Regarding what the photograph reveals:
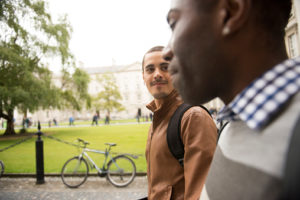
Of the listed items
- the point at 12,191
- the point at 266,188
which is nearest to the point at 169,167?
the point at 266,188

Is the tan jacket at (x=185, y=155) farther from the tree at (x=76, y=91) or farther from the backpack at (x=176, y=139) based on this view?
the tree at (x=76, y=91)

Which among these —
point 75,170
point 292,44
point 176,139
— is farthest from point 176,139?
point 292,44

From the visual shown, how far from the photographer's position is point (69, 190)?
17.1 feet

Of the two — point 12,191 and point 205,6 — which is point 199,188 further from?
point 12,191

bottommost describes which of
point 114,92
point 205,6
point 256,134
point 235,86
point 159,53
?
point 256,134

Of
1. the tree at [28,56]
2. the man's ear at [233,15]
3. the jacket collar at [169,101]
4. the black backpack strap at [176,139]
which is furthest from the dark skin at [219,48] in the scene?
the tree at [28,56]

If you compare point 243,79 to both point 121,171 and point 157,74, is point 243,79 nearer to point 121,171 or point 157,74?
point 157,74

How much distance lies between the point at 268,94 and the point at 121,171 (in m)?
5.32

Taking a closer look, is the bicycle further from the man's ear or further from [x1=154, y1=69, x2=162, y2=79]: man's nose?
the man's ear

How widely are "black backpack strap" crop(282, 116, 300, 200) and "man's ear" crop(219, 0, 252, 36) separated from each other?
31 centimetres

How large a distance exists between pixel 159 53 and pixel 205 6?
118cm

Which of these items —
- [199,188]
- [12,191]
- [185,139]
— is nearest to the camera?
[199,188]

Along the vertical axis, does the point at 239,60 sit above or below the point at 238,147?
above

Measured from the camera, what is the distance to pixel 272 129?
0.45 meters
